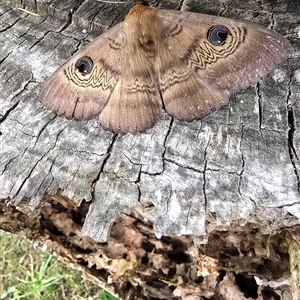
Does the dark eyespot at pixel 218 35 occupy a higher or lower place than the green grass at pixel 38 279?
higher

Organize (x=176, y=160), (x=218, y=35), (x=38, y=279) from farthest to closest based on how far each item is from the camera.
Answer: (x=38, y=279), (x=218, y=35), (x=176, y=160)

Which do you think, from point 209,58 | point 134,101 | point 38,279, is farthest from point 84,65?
point 38,279

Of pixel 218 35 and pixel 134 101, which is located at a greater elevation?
pixel 218 35

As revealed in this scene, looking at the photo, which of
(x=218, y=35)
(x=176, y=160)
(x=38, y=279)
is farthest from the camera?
(x=38, y=279)

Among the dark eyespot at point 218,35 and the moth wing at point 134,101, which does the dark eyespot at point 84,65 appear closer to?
the moth wing at point 134,101

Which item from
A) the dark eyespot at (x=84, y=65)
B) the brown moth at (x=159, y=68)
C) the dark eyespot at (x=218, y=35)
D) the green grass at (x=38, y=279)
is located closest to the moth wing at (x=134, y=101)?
the brown moth at (x=159, y=68)

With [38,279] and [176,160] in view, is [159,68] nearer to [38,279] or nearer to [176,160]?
[176,160]

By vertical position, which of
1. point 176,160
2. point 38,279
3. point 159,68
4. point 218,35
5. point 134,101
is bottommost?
point 38,279
